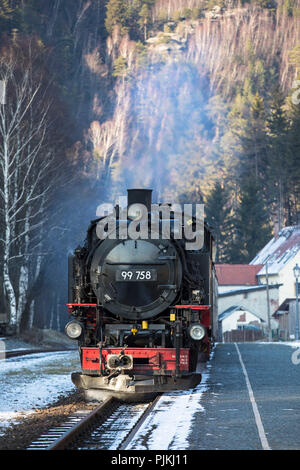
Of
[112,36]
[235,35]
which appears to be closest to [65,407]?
[112,36]

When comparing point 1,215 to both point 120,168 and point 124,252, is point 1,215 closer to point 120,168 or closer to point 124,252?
point 124,252

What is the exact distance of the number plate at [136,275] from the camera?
50.3 ft

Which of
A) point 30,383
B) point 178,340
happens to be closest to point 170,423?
point 178,340

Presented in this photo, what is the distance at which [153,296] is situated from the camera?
50.5 feet

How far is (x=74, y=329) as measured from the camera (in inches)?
613

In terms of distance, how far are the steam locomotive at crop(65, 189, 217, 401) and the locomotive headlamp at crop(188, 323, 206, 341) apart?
0.06 ft

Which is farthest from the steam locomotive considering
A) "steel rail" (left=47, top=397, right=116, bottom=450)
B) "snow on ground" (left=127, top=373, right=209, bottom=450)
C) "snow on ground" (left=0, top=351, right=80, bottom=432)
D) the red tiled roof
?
the red tiled roof

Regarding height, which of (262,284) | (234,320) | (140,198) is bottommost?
(140,198)

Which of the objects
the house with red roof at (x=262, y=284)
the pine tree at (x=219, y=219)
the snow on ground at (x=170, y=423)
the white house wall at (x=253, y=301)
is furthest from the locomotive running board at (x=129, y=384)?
the pine tree at (x=219, y=219)

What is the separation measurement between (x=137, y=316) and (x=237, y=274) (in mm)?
75292

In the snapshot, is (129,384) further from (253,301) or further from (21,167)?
(253,301)

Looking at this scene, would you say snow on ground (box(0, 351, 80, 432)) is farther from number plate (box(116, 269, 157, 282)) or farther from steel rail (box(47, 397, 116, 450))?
number plate (box(116, 269, 157, 282))

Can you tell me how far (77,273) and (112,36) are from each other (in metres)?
151

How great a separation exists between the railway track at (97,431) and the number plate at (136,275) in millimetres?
2318
